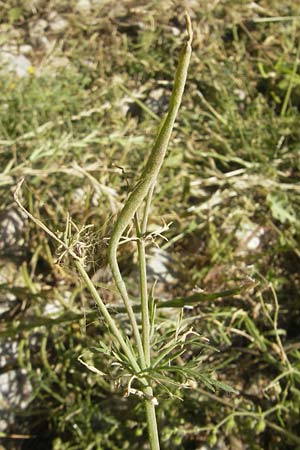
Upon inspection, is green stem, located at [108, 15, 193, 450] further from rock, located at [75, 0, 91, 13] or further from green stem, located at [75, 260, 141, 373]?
rock, located at [75, 0, 91, 13]

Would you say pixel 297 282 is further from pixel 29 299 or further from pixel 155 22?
pixel 155 22

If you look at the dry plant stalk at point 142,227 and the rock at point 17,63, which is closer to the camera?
the dry plant stalk at point 142,227

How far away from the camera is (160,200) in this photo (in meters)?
2.59

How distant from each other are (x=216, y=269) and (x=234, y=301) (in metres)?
0.14

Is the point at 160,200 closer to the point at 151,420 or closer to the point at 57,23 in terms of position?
the point at 57,23

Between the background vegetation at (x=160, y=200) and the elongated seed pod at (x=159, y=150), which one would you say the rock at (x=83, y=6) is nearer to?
the background vegetation at (x=160, y=200)

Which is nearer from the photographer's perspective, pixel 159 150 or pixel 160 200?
pixel 159 150

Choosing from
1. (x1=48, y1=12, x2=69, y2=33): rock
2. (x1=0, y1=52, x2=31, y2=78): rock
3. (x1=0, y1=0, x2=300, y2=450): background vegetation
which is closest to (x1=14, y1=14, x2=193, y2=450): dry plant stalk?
(x1=0, y1=0, x2=300, y2=450): background vegetation

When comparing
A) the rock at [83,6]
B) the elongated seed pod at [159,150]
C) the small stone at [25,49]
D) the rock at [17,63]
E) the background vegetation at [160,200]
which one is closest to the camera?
the elongated seed pod at [159,150]

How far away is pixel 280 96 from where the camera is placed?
2.96 m

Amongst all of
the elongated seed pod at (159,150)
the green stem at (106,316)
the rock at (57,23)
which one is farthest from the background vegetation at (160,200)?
the elongated seed pod at (159,150)

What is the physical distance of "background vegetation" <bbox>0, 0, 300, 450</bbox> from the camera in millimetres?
2035

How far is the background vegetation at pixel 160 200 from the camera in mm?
2035

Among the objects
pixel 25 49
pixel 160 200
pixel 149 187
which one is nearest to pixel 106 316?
pixel 149 187
